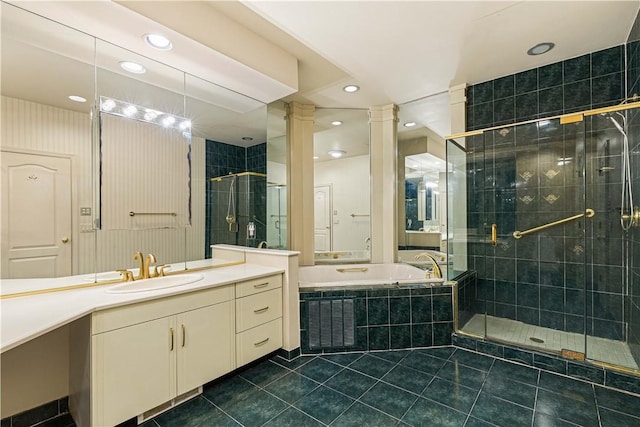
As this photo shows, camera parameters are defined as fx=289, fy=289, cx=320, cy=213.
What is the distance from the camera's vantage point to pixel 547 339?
2.57 m

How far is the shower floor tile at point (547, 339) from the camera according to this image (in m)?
2.23

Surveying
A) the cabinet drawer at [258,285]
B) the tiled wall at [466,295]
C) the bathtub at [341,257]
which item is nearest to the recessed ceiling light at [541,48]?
the tiled wall at [466,295]

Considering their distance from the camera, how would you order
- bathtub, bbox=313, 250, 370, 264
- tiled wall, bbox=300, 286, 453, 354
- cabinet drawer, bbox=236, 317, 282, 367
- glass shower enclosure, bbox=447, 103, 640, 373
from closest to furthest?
cabinet drawer, bbox=236, 317, 282, 367
glass shower enclosure, bbox=447, 103, 640, 373
tiled wall, bbox=300, 286, 453, 354
bathtub, bbox=313, 250, 370, 264

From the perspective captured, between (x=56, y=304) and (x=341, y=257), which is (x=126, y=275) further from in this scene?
(x=341, y=257)

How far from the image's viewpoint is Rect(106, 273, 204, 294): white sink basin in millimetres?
1864

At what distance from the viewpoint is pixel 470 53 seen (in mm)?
2504

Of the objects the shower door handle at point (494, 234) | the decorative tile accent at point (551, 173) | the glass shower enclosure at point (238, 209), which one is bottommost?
the shower door handle at point (494, 234)

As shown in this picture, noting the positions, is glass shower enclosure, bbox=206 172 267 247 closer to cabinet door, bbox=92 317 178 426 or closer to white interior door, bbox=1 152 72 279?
white interior door, bbox=1 152 72 279

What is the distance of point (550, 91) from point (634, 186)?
1.11 metres

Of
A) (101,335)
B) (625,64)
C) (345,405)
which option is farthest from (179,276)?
(625,64)

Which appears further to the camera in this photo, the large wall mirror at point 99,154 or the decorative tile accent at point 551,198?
the decorative tile accent at point 551,198

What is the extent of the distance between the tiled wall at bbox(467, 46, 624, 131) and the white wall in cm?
144

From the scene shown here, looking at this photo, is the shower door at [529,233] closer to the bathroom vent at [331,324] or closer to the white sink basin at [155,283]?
the bathroom vent at [331,324]

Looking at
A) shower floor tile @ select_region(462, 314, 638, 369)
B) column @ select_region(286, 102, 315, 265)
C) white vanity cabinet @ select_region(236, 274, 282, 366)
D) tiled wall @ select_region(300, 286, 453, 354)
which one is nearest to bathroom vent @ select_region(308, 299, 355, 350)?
tiled wall @ select_region(300, 286, 453, 354)
